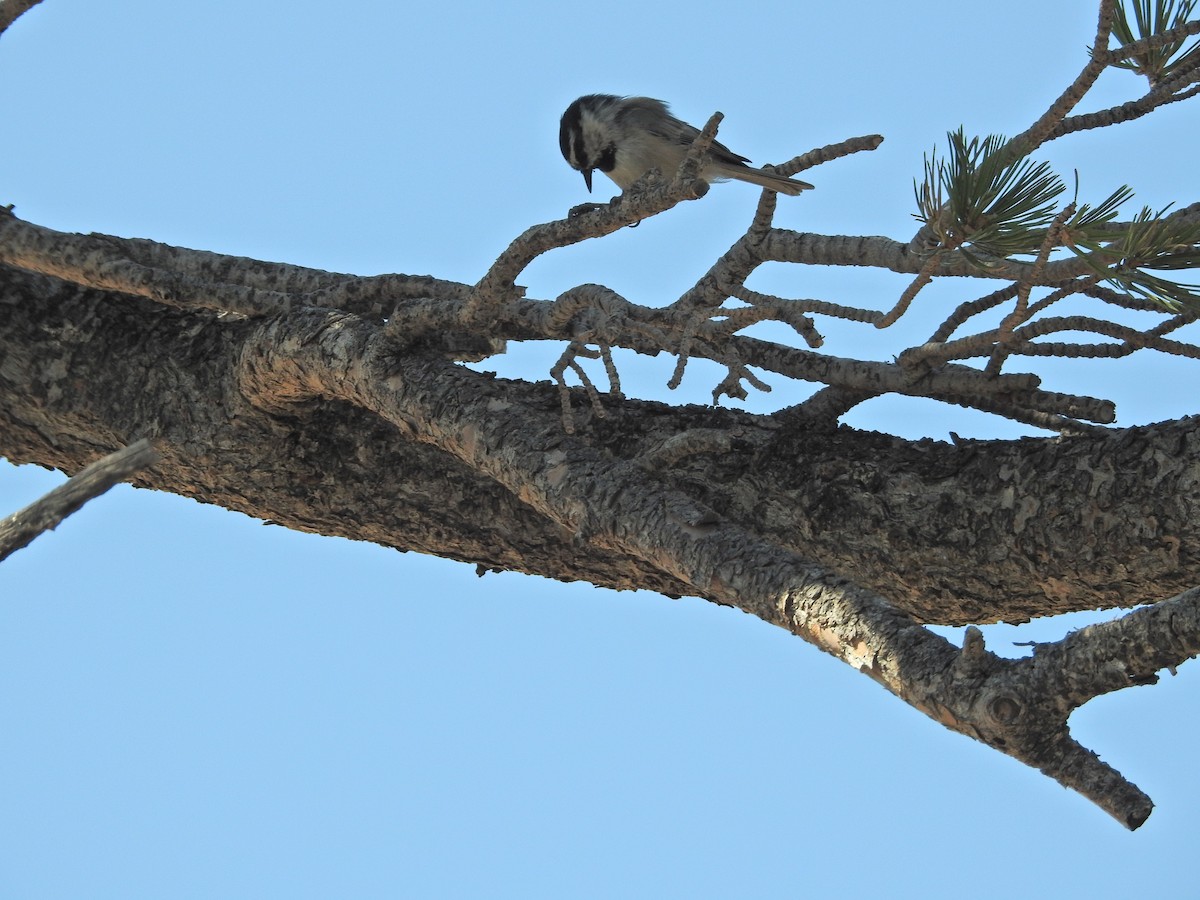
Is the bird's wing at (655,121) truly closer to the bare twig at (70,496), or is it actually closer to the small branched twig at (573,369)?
the small branched twig at (573,369)

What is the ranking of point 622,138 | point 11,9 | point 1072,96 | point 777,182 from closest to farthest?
1. point 1072,96
2. point 11,9
3. point 777,182
4. point 622,138

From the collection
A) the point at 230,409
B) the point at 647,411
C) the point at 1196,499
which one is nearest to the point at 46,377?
the point at 230,409

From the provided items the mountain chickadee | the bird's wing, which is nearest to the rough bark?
the mountain chickadee

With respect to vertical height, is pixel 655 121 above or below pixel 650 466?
above

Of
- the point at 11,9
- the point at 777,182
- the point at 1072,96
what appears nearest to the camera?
the point at 1072,96

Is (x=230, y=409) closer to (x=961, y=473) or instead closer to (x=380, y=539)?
(x=380, y=539)

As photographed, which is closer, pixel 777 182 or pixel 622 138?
pixel 777 182

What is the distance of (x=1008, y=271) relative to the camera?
2504 mm

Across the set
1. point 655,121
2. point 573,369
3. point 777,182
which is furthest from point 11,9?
point 655,121

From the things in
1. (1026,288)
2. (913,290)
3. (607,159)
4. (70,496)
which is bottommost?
(70,496)

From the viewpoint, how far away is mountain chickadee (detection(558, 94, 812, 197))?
5699mm

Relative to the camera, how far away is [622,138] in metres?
5.74

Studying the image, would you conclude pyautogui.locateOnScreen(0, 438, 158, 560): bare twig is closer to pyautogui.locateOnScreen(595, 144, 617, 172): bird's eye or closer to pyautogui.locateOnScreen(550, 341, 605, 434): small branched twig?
pyautogui.locateOnScreen(550, 341, 605, 434): small branched twig

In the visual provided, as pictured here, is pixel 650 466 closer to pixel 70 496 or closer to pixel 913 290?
pixel 913 290
